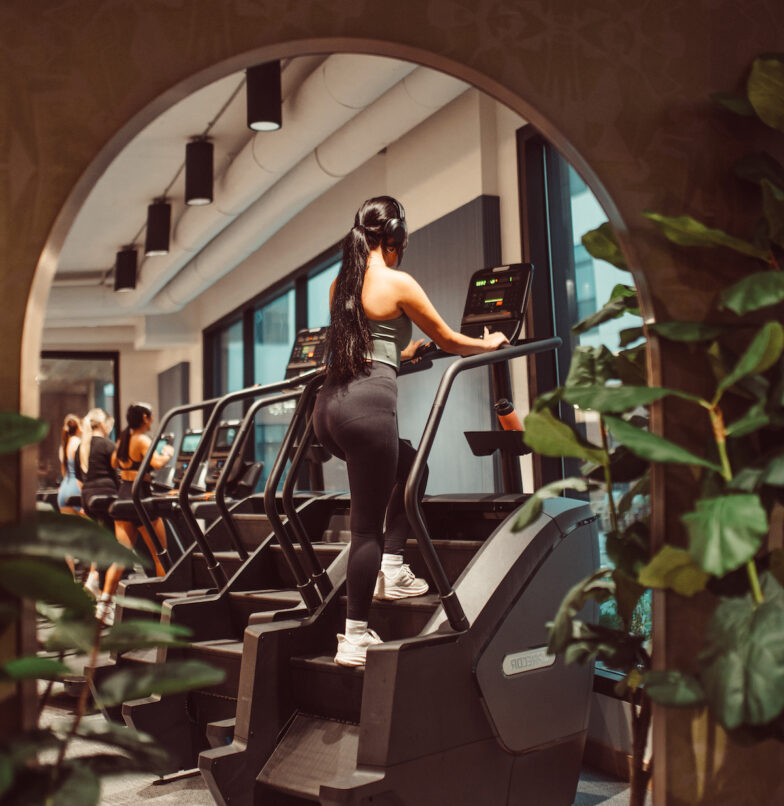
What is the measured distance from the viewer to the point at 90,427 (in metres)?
7.05

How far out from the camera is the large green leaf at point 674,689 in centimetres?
170

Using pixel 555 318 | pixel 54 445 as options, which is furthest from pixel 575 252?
pixel 54 445

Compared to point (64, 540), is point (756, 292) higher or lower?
higher

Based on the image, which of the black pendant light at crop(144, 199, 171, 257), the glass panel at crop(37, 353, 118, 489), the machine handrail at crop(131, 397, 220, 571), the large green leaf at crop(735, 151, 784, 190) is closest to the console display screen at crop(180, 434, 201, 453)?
the black pendant light at crop(144, 199, 171, 257)

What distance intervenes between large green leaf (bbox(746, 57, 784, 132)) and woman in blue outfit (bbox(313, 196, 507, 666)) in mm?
1076

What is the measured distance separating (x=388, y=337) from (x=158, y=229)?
589 centimetres

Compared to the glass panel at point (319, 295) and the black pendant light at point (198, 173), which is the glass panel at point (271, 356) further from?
the black pendant light at point (198, 173)

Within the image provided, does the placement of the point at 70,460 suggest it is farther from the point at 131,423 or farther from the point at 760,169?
the point at 760,169

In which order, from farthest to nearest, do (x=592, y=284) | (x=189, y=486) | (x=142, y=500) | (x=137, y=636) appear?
(x=142, y=500)
(x=592, y=284)
(x=189, y=486)
(x=137, y=636)

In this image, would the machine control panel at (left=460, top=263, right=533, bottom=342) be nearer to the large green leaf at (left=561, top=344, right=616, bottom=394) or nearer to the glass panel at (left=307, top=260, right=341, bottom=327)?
the large green leaf at (left=561, top=344, right=616, bottom=394)

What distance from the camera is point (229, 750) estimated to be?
2703 millimetres

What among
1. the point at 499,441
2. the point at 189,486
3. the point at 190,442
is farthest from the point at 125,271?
the point at 499,441

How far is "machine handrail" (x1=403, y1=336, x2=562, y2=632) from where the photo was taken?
2.52 metres

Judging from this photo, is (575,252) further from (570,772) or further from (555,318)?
(570,772)
